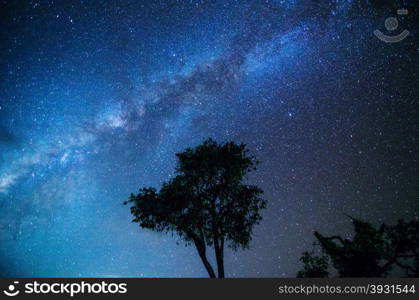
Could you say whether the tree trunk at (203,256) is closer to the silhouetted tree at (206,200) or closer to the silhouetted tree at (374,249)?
the silhouetted tree at (206,200)

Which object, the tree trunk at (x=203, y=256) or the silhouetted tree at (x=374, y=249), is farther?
the tree trunk at (x=203, y=256)

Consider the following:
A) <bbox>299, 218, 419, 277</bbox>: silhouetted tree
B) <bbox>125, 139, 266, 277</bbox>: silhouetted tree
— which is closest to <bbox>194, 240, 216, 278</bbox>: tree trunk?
<bbox>125, 139, 266, 277</bbox>: silhouetted tree

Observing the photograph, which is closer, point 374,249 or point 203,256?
point 374,249

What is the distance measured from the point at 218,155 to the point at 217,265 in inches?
360

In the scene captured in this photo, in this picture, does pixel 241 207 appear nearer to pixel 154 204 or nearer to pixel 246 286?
pixel 154 204

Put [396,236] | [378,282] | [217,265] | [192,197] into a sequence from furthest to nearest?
[192,197]
[217,265]
[396,236]
[378,282]

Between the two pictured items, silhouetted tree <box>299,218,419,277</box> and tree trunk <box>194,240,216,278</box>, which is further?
tree trunk <box>194,240,216,278</box>

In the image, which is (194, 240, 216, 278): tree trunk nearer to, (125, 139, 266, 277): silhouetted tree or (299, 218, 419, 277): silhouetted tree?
(125, 139, 266, 277): silhouetted tree

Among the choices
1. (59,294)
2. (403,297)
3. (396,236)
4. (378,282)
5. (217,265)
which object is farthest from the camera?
(217,265)

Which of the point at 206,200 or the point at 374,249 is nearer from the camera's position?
the point at 374,249

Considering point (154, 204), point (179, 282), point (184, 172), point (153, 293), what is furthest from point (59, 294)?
point (184, 172)

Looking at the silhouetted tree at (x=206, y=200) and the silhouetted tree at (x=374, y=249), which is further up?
the silhouetted tree at (x=206, y=200)

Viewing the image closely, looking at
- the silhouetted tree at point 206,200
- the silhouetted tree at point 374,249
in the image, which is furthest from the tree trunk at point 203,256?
the silhouetted tree at point 374,249

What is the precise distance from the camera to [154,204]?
23.5m
